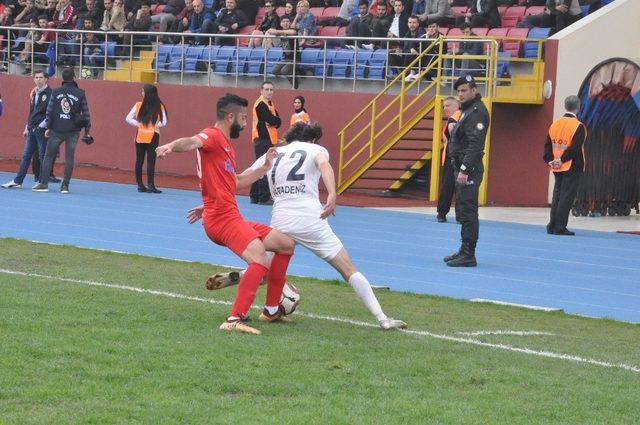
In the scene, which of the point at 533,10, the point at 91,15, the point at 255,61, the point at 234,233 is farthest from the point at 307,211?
the point at 91,15

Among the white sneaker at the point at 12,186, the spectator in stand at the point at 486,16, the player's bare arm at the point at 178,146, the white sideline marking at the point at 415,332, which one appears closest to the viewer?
the white sideline marking at the point at 415,332

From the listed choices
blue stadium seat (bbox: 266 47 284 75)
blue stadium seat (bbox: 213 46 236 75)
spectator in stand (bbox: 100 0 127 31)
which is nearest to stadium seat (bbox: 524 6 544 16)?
blue stadium seat (bbox: 266 47 284 75)

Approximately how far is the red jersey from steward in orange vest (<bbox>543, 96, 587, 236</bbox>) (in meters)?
8.94

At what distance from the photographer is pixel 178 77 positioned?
2798cm

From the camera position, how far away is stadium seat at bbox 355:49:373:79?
79.8ft

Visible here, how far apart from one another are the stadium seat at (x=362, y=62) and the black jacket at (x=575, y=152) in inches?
275

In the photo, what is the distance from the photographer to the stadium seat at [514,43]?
23.0 metres

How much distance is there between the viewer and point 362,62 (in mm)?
24531

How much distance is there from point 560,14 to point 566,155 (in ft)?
19.7

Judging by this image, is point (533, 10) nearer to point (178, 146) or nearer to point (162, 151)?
point (178, 146)

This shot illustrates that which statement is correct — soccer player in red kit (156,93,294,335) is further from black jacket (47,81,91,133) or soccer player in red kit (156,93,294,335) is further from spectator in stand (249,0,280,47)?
spectator in stand (249,0,280,47)

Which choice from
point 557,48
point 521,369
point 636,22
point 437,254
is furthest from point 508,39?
point 521,369

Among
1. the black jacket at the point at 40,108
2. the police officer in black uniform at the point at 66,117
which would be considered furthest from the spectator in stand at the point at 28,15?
the police officer in black uniform at the point at 66,117

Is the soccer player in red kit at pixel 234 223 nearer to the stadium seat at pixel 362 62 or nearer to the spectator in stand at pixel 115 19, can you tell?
the stadium seat at pixel 362 62
